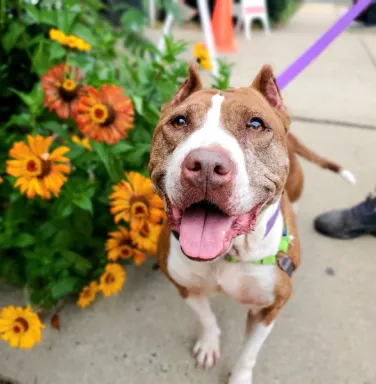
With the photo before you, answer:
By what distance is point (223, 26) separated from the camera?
769cm

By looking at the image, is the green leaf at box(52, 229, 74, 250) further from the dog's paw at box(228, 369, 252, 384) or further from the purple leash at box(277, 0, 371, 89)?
the purple leash at box(277, 0, 371, 89)

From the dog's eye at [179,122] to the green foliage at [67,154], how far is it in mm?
717

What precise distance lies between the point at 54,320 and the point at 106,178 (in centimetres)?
91

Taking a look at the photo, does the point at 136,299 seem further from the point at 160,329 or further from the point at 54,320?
the point at 54,320

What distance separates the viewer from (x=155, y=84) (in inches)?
117

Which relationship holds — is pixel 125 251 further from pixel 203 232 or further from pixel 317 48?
pixel 317 48

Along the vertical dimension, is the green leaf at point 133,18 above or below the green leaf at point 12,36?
below

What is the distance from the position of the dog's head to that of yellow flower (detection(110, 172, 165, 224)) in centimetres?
54

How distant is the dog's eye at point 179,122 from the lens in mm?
1841

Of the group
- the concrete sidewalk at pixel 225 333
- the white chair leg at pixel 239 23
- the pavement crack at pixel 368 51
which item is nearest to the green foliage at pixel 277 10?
the white chair leg at pixel 239 23

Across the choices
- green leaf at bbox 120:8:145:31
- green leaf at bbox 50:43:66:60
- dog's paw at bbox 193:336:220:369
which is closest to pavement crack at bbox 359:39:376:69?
green leaf at bbox 120:8:145:31

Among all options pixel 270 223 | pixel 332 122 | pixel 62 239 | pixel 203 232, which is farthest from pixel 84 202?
pixel 332 122

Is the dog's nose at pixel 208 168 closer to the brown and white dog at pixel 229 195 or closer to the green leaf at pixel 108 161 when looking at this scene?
the brown and white dog at pixel 229 195

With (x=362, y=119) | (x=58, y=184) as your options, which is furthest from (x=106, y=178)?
(x=362, y=119)
